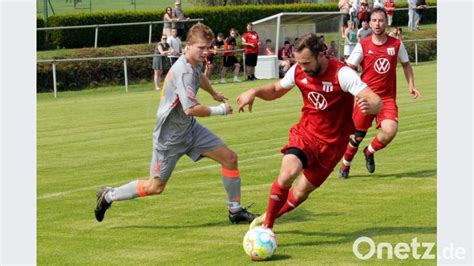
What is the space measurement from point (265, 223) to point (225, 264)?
80 cm

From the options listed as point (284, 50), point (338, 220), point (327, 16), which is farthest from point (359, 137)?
point (327, 16)

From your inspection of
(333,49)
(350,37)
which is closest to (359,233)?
(333,49)

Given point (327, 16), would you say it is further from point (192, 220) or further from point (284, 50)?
point (192, 220)

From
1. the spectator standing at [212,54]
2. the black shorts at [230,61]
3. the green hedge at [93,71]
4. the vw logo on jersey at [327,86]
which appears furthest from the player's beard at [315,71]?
the black shorts at [230,61]

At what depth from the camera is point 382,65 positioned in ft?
46.9

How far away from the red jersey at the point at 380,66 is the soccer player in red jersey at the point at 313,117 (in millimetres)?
3787

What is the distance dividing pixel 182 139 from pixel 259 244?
208 centimetres

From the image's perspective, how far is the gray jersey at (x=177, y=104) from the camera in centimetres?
1082

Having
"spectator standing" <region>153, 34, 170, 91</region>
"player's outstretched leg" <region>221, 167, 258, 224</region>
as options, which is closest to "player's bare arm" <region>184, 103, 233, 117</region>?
"player's outstretched leg" <region>221, 167, 258, 224</region>

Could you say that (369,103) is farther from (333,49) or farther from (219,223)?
(333,49)

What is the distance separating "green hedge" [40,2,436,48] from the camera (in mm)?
41438

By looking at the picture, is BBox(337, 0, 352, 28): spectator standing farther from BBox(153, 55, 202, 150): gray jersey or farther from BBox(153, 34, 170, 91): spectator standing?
BBox(153, 55, 202, 150): gray jersey

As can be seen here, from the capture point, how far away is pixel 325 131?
34.4 feet

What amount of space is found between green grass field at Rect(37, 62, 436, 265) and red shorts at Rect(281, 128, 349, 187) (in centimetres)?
63
